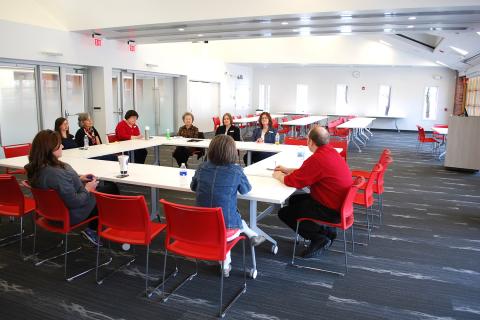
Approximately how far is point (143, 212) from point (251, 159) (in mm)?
3902

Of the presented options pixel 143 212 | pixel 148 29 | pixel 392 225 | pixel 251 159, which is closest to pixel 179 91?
pixel 148 29

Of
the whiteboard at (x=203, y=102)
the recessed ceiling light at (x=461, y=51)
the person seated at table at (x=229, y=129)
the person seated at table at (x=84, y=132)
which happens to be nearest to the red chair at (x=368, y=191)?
the person seated at table at (x=229, y=129)

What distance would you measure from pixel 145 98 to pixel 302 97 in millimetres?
9026

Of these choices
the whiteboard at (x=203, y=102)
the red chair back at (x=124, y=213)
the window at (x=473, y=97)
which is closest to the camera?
the red chair back at (x=124, y=213)

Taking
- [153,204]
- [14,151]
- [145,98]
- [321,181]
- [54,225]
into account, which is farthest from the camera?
[145,98]

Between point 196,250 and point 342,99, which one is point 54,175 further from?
point 342,99

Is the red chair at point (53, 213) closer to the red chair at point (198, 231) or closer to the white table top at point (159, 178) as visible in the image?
the white table top at point (159, 178)

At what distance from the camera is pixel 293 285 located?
10.8ft

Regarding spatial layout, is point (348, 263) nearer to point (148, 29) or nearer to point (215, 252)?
point (215, 252)

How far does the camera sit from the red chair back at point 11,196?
11.5 ft


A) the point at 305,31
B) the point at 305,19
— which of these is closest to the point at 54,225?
the point at 305,19

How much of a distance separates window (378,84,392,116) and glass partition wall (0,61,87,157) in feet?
43.0

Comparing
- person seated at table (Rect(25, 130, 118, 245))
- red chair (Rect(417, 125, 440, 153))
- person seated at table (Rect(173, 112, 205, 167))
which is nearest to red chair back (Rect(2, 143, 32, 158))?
person seated at table (Rect(25, 130, 118, 245))

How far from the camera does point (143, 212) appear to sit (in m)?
2.88
